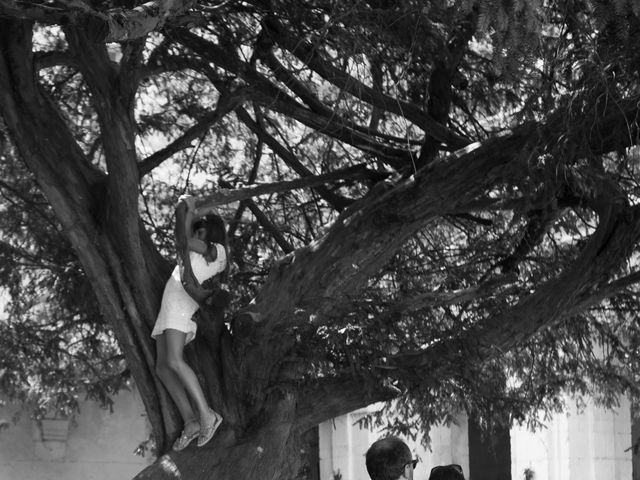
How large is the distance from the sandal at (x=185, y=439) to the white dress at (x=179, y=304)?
0.52 meters

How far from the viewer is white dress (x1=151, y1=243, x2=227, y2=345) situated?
6887 millimetres

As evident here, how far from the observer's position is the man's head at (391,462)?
503 centimetres

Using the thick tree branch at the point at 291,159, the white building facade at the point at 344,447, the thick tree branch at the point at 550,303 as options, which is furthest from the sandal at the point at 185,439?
the white building facade at the point at 344,447

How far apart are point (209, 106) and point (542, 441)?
768cm

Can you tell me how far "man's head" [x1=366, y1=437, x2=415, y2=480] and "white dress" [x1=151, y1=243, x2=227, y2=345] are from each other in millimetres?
2093

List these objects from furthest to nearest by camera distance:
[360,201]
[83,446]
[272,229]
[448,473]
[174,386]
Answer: [83,446], [272,229], [360,201], [174,386], [448,473]

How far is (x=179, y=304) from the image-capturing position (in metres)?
6.93

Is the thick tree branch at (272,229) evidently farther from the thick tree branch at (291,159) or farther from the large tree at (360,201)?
the thick tree branch at (291,159)

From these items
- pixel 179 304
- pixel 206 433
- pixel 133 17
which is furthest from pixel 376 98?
pixel 206 433

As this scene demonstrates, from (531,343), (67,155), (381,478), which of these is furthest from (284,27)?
(381,478)

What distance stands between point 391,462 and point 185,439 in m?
2.12

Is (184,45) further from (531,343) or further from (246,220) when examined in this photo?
(531,343)

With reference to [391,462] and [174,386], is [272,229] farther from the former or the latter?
[391,462]

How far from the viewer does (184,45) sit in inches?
342
